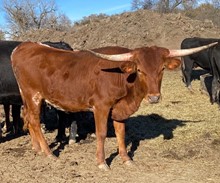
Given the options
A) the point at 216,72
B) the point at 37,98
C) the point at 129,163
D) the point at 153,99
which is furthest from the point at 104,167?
the point at 216,72

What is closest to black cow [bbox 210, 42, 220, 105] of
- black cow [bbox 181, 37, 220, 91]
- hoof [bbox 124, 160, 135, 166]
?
black cow [bbox 181, 37, 220, 91]

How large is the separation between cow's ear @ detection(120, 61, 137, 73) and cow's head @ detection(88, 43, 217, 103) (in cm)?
5

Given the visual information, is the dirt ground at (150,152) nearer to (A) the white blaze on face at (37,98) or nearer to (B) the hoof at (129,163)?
(B) the hoof at (129,163)

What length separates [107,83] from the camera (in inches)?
237

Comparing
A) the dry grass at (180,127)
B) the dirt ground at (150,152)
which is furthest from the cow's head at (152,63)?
the dry grass at (180,127)

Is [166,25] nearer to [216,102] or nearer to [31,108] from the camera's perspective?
[216,102]

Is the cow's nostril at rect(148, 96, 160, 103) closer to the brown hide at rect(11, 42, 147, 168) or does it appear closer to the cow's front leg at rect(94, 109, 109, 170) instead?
the brown hide at rect(11, 42, 147, 168)

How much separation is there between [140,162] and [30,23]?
3720cm

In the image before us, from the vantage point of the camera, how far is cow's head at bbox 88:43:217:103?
544cm

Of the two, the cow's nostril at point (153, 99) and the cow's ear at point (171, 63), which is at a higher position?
the cow's ear at point (171, 63)

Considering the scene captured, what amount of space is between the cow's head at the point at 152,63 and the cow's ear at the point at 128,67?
53 mm

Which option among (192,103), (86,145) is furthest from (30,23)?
(86,145)

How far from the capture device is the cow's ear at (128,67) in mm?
5543

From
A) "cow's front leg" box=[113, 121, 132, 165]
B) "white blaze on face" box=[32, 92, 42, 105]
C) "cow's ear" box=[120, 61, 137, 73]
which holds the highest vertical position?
"cow's ear" box=[120, 61, 137, 73]
